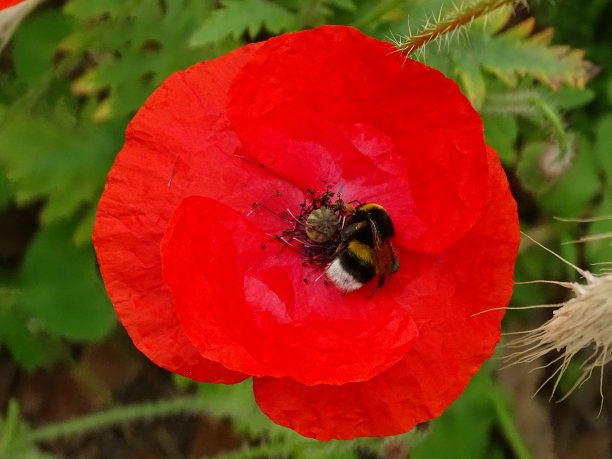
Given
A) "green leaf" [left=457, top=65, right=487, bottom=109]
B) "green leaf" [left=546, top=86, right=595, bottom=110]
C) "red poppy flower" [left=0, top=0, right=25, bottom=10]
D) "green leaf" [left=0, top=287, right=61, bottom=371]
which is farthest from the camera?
"green leaf" [left=0, top=287, right=61, bottom=371]

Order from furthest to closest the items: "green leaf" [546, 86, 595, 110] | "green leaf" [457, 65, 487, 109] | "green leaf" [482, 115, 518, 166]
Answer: "green leaf" [546, 86, 595, 110], "green leaf" [482, 115, 518, 166], "green leaf" [457, 65, 487, 109]

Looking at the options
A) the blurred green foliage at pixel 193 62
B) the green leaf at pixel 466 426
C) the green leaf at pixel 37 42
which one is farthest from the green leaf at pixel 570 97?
the green leaf at pixel 37 42

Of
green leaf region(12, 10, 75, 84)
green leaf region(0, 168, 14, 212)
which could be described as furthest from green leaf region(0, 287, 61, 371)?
green leaf region(12, 10, 75, 84)

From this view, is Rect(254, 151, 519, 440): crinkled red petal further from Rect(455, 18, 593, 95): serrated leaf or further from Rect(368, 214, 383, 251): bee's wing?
Rect(455, 18, 593, 95): serrated leaf

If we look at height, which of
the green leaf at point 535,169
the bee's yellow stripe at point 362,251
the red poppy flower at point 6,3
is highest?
the red poppy flower at point 6,3

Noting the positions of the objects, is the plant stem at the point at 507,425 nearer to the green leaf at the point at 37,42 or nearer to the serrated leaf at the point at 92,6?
the serrated leaf at the point at 92,6

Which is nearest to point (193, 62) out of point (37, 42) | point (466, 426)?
point (37, 42)
